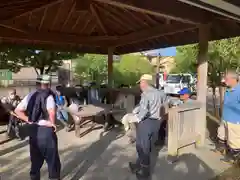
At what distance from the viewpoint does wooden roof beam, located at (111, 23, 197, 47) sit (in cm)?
702

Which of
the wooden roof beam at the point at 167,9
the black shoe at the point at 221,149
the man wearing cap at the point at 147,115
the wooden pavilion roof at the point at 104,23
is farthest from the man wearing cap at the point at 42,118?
the black shoe at the point at 221,149

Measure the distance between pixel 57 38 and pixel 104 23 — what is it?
66.7 inches

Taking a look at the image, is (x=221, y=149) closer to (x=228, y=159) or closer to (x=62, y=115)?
(x=228, y=159)

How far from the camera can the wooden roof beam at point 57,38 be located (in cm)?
876

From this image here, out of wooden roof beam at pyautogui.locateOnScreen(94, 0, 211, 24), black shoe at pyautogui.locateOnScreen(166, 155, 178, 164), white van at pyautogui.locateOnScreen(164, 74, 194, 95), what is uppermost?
wooden roof beam at pyautogui.locateOnScreen(94, 0, 211, 24)

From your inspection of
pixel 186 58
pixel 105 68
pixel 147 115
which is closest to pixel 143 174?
pixel 147 115

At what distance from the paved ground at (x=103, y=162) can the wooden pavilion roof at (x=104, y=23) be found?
2.82m

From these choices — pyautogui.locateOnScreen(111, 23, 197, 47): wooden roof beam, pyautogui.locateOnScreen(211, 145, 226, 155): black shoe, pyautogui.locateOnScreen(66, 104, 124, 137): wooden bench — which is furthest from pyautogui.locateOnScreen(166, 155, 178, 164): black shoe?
pyautogui.locateOnScreen(111, 23, 197, 47): wooden roof beam

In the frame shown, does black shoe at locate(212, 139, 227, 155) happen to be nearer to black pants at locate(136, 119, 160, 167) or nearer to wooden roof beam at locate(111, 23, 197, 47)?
black pants at locate(136, 119, 160, 167)

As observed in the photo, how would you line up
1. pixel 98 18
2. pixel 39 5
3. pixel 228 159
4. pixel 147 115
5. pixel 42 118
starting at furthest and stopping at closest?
pixel 98 18 < pixel 39 5 < pixel 228 159 < pixel 147 115 < pixel 42 118

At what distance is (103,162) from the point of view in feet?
17.9

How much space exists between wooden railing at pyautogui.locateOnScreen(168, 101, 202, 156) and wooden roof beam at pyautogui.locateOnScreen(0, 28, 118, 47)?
507cm

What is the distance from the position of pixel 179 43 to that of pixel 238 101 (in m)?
5.33

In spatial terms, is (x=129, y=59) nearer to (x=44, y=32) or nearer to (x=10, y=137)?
(x=44, y=32)
